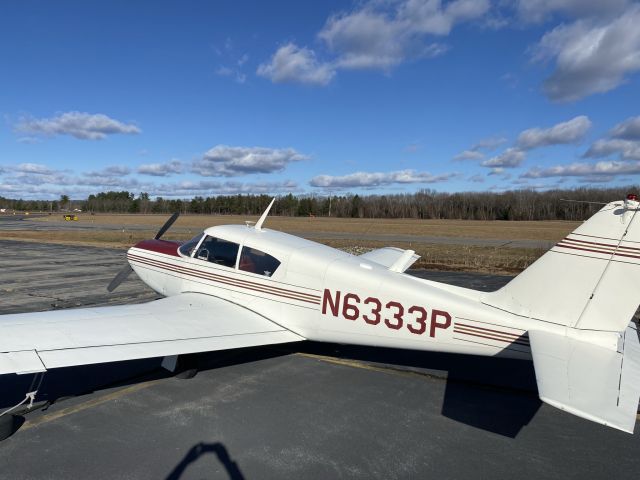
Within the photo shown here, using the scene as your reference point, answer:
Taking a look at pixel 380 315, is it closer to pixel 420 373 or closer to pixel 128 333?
pixel 420 373

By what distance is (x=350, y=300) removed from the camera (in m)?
6.05

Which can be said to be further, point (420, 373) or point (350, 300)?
point (420, 373)

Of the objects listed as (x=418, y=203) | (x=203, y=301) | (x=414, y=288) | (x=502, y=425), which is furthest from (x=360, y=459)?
(x=418, y=203)

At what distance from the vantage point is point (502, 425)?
200 inches

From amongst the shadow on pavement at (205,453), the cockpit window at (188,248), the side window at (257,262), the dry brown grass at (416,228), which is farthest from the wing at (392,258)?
the dry brown grass at (416,228)

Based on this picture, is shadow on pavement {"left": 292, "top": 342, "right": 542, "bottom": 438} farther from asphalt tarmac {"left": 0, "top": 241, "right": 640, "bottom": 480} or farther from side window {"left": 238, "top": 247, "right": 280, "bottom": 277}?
side window {"left": 238, "top": 247, "right": 280, "bottom": 277}

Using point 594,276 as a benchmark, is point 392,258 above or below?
below

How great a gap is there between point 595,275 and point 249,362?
201 inches

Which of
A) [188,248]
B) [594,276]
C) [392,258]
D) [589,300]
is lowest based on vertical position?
[392,258]

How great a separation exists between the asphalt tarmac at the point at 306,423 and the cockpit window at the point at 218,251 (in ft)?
5.42

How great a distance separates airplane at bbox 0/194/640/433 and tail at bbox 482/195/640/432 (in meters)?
0.01

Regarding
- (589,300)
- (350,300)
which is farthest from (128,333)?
(589,300)

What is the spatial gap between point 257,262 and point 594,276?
15.2 ft

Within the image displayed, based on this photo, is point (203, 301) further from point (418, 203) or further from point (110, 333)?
point (418, 203)
